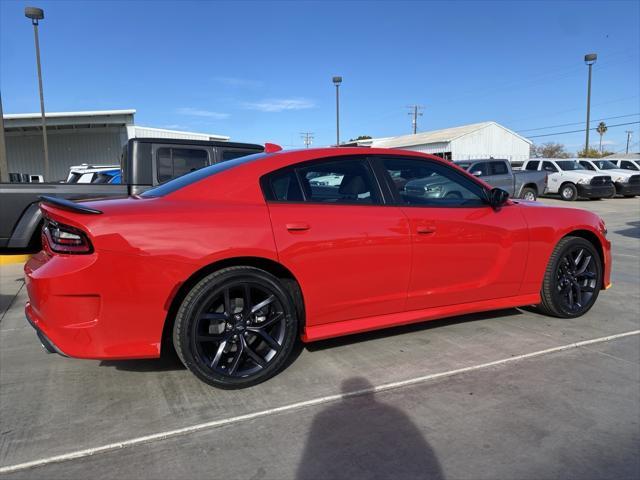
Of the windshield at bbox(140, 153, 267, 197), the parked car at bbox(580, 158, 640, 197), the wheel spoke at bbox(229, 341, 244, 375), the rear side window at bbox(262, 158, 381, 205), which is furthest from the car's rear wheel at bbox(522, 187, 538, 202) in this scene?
the wheel spoke at bbox(229, 341, 244, 375)

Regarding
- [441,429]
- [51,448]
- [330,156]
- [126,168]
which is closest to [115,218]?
[51,448]

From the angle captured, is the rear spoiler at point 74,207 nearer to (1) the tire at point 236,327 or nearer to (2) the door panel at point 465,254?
(1) the tire at point 236,327

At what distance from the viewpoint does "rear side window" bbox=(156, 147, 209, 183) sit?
6.27 meters

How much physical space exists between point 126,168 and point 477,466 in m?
5.52

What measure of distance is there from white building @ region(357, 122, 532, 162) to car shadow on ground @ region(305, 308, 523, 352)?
Answer: 134ft

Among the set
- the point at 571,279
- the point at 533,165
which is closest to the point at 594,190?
the point at 533,165

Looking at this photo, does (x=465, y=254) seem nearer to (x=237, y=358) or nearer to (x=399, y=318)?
(x=399, y=318)

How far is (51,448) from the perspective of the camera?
8.00 feet

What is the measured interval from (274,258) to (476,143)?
47.7 m

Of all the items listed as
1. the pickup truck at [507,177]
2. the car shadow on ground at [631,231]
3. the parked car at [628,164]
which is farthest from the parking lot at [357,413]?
the parked car at [628,164]

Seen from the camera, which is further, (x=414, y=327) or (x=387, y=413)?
(x=414, y=327)

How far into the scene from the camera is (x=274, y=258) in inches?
119

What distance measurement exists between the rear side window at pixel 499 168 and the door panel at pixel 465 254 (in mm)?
13859

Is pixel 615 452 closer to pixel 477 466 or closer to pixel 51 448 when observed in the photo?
pixel 477 466
